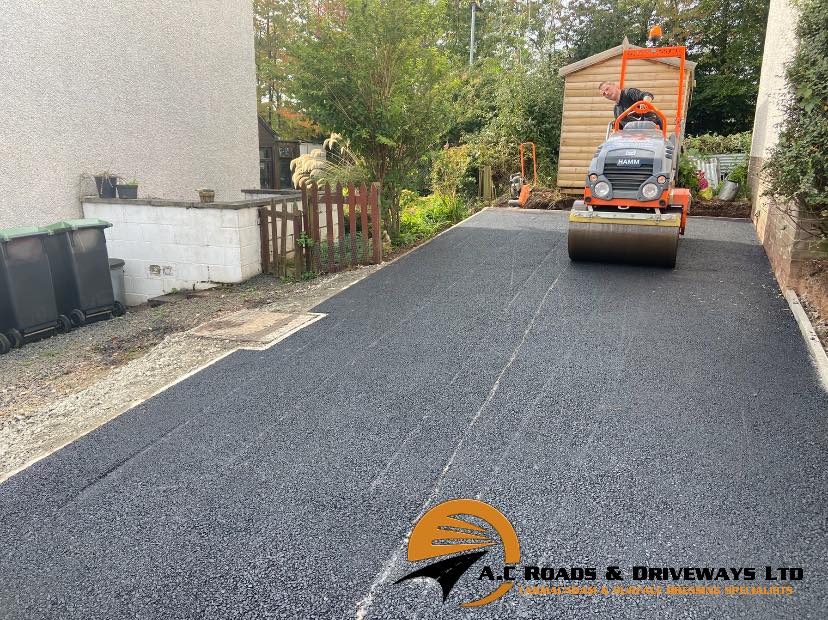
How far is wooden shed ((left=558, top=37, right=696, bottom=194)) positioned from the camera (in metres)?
14.1

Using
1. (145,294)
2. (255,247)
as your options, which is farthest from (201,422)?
(145,294)

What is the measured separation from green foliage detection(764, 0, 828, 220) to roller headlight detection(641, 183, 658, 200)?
1.40 meters

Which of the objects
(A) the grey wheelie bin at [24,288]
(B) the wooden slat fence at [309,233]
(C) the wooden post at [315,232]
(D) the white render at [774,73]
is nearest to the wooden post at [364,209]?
(B) the wooden slat fence at [309,233]

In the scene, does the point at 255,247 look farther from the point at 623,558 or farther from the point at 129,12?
the point at 623,558

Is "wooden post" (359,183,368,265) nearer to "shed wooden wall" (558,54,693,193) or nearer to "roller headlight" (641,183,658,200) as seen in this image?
"roller headlight" (641,183,658,200)

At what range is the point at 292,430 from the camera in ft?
13.3

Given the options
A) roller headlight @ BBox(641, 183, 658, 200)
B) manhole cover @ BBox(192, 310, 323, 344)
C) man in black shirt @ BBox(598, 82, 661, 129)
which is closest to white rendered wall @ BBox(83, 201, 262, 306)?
manhole cover @ BBox(192, 310, 323, 344)

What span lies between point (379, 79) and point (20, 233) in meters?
5.28

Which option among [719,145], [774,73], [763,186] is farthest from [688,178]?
[763,186]

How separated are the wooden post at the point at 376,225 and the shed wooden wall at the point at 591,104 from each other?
7538 millimetres

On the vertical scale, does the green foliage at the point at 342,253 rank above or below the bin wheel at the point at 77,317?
above

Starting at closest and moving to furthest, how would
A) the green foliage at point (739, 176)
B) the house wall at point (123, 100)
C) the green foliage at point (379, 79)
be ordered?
1. the house wall at point (123, 100)
2. the green foliage at point (379, 79)
3. the green foliage at point (739, 176)

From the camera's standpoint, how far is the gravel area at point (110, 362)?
4398mm

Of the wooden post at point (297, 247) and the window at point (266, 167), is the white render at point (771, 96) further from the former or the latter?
the window at point (266, 167)
